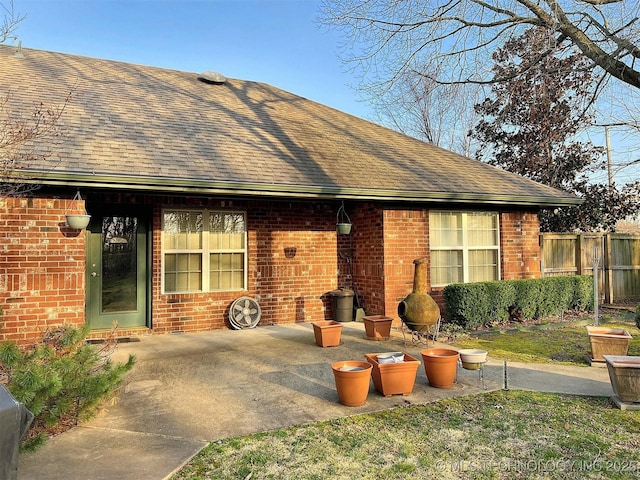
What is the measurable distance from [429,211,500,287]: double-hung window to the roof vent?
720 cm

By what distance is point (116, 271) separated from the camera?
7922 millimetres

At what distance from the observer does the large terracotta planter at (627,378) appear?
13.9 ft

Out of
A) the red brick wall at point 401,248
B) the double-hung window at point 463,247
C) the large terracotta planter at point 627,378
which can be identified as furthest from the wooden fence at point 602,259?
the large terracotta planter at point 627,378

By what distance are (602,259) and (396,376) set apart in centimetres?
996

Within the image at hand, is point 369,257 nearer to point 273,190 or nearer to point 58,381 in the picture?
point 273,190

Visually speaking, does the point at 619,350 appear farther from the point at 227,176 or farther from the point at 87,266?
Result: the point at 87,266

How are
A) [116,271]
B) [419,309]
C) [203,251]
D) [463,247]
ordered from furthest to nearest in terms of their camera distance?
[463,247]
[203,251]
[116,271]
[419,309]

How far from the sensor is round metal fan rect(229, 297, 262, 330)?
8492 mm

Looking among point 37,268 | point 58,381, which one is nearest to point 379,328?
point 58,381

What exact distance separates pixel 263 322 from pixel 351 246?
8.42 feet

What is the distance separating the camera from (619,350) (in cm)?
568

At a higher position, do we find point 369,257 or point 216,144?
point 216,144

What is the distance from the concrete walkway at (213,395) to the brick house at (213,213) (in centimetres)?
131

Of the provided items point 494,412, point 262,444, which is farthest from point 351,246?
point 262,444
